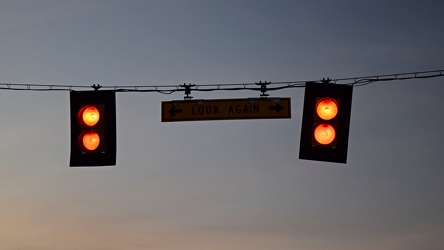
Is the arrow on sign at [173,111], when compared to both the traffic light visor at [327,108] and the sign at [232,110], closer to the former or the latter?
the sign at [232,110]

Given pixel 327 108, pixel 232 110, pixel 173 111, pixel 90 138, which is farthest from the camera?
pixel 173 111

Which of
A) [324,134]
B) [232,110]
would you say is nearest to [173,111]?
[232,110]

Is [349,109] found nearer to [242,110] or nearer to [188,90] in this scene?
[242,110]

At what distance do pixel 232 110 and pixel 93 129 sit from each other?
2.24m

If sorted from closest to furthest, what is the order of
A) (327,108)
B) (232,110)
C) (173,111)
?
(327,108) < (232,110) < (173,111)

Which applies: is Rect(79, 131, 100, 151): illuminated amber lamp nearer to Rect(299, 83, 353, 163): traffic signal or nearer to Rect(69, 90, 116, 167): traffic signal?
Rect(69, 90, 116, 167): traffic signal

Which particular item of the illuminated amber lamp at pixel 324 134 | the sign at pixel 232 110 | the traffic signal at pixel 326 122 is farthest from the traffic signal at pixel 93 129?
the illuminated amber lamp at pixel 324 134

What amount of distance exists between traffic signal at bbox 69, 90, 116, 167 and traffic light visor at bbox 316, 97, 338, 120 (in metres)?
3.23

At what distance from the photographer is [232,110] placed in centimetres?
1053

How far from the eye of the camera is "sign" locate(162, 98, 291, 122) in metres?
10.5

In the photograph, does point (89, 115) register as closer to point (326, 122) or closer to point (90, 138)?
point (90, 138)

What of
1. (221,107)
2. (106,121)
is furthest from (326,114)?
(106,121)

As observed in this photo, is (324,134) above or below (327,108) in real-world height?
below

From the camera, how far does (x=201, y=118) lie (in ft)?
34.7
